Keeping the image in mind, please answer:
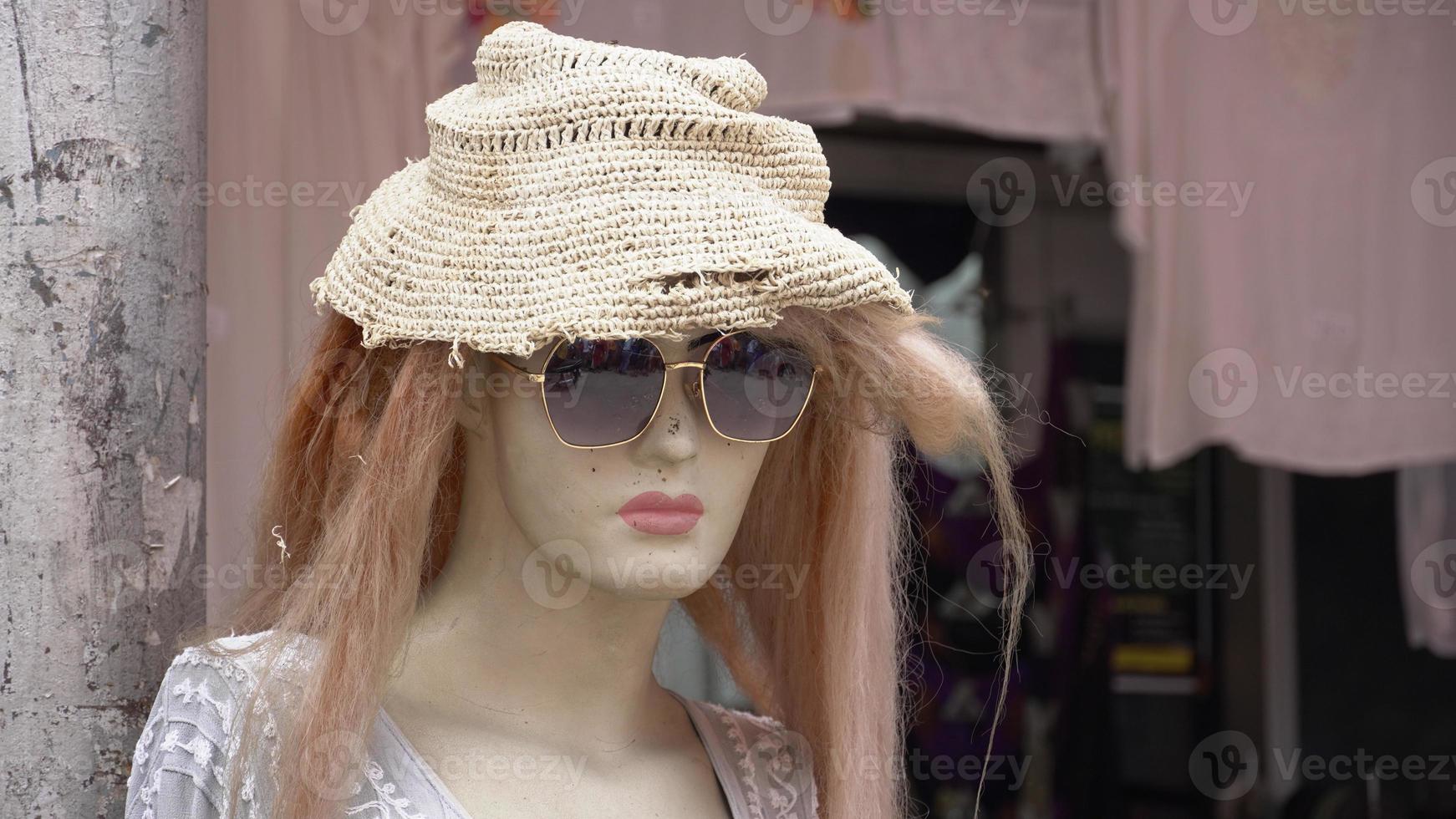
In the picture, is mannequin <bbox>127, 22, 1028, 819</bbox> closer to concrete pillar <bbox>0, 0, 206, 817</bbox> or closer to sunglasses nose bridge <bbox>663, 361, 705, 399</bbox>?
sunglasses nose bridge <bbox>663, 361, 705, 399</bbox>

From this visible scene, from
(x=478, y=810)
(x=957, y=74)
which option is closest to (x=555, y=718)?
(x=478, y=810)

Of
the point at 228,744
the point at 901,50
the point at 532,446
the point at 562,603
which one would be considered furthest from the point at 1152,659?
the point at 228,744

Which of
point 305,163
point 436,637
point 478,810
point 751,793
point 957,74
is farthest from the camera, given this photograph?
point 957,74

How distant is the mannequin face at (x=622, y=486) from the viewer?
1335 mm

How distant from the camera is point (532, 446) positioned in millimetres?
1353

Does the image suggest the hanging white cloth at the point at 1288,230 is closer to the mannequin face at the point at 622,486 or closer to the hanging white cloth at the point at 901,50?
the hanging white cloth at the point at 901,50

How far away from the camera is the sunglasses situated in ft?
4.23

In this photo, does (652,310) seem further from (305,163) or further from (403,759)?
(305,163)

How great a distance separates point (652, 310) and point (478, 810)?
21.7 inches

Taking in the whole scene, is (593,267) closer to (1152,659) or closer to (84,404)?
(84,404)

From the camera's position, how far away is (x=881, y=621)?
1.65 metres

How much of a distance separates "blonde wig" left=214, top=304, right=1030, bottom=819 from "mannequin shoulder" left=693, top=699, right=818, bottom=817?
0.08ft

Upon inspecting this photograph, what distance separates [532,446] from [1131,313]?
2.82m

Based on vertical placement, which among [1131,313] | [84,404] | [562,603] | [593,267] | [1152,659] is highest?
[1131,313]
